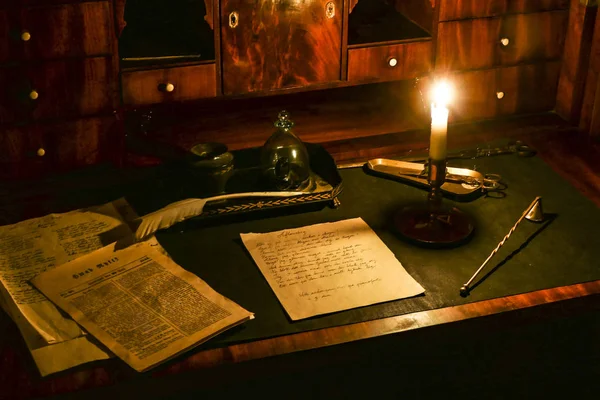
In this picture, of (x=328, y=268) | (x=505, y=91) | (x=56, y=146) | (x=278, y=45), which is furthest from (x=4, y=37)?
(x=505, y=91)

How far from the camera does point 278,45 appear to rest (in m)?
2.34

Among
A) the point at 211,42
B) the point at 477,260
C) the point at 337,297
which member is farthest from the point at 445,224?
the point at 211,42

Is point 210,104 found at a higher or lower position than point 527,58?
lower

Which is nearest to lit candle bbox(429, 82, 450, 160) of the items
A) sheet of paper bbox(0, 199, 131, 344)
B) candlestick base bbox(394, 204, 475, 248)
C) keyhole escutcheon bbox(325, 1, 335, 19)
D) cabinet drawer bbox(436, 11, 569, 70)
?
candlestick base bbox(394, 204, 475, 248)

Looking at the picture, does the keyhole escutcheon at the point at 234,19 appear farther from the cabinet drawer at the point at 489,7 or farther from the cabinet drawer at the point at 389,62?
the cabinet drawer at the point at 489,7

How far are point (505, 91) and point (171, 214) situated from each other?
4.31ft

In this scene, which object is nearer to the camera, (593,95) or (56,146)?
(56,146)

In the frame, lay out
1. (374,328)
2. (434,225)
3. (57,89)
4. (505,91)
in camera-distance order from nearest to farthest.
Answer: (374,328) → (434,225) → (57,89) → (505,91)

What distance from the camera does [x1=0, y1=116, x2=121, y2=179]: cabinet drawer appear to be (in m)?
2.18

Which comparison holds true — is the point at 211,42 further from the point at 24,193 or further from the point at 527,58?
the point at 527,58

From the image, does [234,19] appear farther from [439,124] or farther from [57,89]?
[439,124]

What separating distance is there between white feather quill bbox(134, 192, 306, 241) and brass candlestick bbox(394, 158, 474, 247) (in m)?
0.34

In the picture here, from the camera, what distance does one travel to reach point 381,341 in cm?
142

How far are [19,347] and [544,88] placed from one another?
6.03 feet
